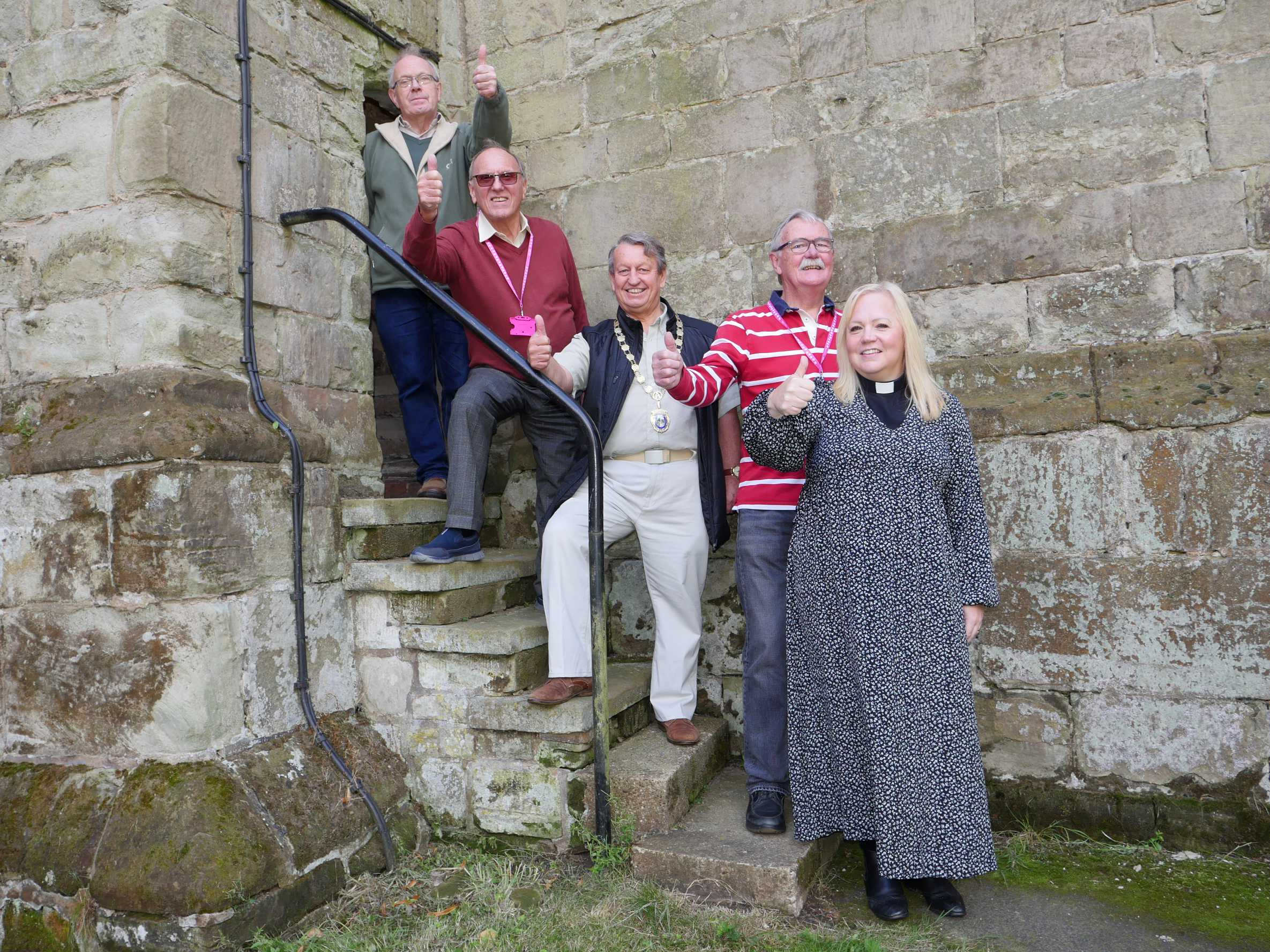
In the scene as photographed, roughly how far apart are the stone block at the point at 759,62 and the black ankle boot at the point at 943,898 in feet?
9.64

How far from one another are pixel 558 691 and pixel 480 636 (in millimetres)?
319

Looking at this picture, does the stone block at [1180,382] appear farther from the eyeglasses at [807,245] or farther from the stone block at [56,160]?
the stone block at [56,160]

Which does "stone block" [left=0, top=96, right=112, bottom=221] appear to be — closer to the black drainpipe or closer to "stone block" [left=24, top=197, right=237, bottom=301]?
"stone block" [left=24, top=197, right=237, bottom=301]

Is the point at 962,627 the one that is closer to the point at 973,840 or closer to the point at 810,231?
the point at 973,840

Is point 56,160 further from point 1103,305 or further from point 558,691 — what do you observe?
point 1103,305

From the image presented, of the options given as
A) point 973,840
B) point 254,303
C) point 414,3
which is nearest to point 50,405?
point 254,303

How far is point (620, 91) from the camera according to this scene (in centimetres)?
401

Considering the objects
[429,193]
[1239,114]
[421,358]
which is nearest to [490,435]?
[421,358]

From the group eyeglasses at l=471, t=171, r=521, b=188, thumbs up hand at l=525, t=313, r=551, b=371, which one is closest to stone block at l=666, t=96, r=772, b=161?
eyeglasses at l=471, t=171, r=521, b=188

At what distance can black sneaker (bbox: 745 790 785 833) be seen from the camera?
2830 millimetres

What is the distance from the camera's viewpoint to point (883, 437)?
2.62m

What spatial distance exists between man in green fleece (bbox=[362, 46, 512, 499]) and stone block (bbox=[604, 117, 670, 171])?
21.5 inches

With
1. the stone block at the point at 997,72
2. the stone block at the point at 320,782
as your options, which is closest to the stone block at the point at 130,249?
the stone block at the point at 320,782

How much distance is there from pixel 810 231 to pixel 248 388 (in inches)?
73.4
